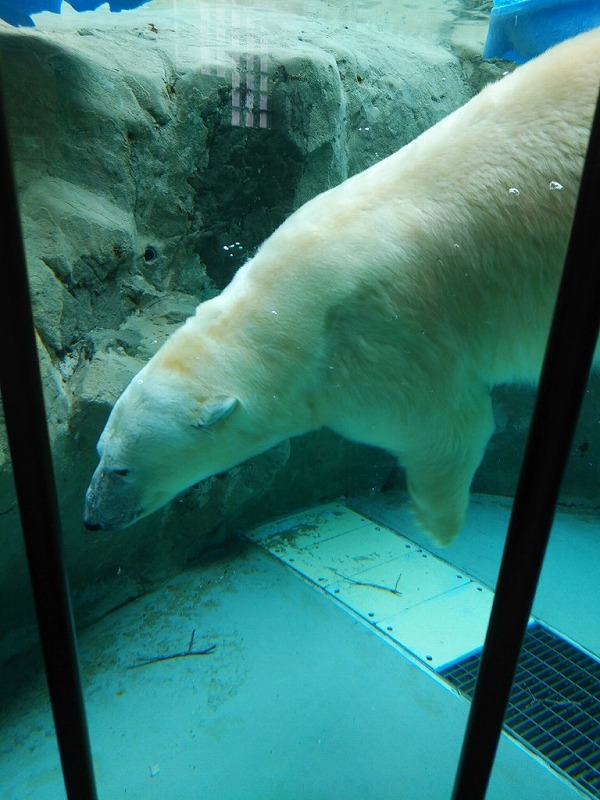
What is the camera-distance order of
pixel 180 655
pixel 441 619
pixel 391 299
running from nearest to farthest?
pixel 391 299
pixel 180 655
pixel 441 619

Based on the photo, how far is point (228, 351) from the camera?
5.34 feet

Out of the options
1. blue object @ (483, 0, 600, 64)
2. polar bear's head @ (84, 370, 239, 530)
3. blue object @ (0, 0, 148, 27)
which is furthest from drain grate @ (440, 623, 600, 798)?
blue object @ (0, 0, 148, 27)

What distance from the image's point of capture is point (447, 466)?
188 cm

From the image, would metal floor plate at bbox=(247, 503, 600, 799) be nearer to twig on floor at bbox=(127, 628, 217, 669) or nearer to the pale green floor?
the pale green floor

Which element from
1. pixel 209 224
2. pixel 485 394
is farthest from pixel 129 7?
pixel 485 394

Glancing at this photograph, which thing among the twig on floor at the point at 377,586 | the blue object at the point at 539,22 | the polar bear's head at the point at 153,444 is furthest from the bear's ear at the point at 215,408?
the blue object at the point at 539,22

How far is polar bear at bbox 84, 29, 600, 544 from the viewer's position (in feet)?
5.00

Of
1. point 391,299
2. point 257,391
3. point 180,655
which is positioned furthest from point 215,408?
point 180,655

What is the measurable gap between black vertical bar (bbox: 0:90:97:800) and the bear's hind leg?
1214 mm

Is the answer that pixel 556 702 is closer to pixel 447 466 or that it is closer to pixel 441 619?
pixel 441 619

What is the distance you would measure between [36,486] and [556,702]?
1980mm

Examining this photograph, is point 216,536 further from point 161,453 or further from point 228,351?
point 228,351

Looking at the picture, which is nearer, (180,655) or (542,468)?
(542,468)

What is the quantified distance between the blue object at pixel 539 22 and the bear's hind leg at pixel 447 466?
1278 mm
